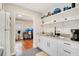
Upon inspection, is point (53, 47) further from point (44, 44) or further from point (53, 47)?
point (44, 44)

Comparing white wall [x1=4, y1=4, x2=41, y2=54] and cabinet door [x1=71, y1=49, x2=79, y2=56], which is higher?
white wall [x1=4, y1=4, x2=41, y2=54]

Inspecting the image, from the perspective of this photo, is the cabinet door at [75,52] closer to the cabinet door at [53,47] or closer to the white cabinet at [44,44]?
the cabinet door at [53,47]

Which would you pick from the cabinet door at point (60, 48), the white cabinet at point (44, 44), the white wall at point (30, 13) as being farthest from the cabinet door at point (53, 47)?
the white wall at point (30, 13)

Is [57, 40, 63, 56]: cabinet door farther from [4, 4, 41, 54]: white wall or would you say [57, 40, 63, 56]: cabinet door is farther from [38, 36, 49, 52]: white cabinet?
[4, 4, 41, 54]: white wall

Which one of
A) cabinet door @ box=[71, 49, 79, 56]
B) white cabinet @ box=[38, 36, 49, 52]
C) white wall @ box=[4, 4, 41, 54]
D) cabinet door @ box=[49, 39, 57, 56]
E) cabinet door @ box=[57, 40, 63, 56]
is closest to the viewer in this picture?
cabinet door @ box=[71, 49, 79, 56]

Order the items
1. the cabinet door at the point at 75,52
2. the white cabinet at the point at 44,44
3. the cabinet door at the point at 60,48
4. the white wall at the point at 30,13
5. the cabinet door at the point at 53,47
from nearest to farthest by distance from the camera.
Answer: the cabinet door at the point at 75,52, the cabinet door at the point at 60,48, the cabinet door at the point at 53,47, the white wall at the point at 30,13, the white cabinet at the point at 44,44

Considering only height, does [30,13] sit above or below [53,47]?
above

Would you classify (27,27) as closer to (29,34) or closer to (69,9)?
(29,34)

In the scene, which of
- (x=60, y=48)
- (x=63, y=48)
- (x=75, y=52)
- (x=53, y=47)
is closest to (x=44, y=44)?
(x=53, y=47)

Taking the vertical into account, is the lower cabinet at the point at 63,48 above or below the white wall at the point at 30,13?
below

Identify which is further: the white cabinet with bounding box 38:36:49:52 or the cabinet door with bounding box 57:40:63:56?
the white cabinet with bounding box 38:36:49:52

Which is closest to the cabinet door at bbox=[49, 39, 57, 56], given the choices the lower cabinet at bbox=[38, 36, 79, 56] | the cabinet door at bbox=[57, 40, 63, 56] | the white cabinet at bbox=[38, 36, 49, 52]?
the lower cabinet at bbox=[38, 36, 79, 56]

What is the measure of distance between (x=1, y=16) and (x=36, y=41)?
3145 millimetres

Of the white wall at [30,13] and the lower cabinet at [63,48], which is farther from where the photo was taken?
the white wall at [30,13]
